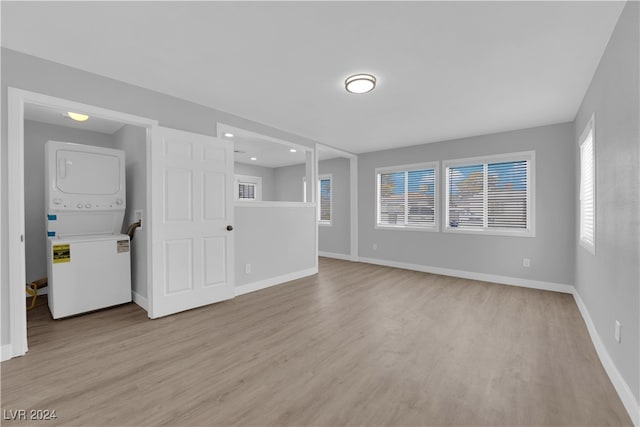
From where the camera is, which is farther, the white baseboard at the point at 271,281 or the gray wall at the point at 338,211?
the gray wall at the point at 338,211

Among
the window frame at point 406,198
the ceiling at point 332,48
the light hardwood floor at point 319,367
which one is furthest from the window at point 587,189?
the window frame at point 406,198

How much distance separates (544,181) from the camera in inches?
166

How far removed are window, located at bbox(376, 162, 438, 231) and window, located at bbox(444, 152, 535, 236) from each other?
314 millimetres

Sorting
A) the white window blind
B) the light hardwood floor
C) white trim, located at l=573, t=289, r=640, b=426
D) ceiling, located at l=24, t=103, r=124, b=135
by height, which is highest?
ceiling, located at l=24, t=103, r=124, b=135

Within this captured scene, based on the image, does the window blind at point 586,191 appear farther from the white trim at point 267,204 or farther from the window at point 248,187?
the window at point 248,187

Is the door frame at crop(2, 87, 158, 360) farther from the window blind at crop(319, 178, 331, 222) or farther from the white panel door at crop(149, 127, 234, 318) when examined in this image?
the window blind at crop(319, 178, 331, 222)

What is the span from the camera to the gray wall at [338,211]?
686 cm

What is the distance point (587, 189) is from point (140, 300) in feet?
18.0

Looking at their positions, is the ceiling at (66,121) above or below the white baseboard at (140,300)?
above

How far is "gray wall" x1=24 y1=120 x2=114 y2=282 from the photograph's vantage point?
3.92 metres

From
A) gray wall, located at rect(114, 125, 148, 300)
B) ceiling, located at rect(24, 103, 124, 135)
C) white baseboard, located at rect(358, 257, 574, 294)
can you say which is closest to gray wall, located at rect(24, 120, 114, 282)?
ceiling, located at rect(24, 103, 124, 135)

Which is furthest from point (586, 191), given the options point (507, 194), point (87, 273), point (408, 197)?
point (87, 273)

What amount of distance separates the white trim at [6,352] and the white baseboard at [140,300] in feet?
3.70

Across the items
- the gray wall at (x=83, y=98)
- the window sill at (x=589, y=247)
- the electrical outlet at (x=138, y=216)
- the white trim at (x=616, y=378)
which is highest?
the gray wall at (x=83, y=98)
